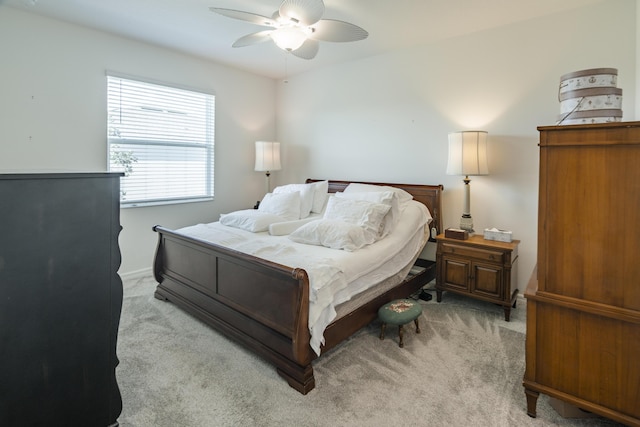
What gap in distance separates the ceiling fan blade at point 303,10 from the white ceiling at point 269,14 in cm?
71

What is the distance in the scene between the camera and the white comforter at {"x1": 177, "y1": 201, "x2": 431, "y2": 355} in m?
2.06

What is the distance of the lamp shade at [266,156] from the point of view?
474 cm

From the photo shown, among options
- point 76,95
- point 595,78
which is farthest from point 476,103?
point 76,95

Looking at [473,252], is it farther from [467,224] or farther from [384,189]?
[384,189]

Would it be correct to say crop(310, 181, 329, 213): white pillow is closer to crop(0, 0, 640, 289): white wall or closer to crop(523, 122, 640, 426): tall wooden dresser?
crop(0, 0, 640, 289): white wall

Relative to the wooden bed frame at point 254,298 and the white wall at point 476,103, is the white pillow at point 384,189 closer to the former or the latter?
the white wall at point 476,103

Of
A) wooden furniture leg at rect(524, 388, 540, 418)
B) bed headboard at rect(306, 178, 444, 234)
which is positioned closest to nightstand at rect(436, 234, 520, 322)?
bed headboard at rect(306, 178, 444, 234)

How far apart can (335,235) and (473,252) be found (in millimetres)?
1338

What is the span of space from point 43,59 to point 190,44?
1.41 meters

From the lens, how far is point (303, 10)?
83.7 inches

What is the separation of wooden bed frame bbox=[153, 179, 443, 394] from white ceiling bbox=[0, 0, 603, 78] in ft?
6.65

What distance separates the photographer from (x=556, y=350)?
5.44ft

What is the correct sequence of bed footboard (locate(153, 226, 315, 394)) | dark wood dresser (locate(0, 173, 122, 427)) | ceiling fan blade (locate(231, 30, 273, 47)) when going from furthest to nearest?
ceiling fan blade (locate(231, 30, 273, 47)) → bed footboard (locate(153, 226, 315, 394)) → dark wood dresser (locate(0, 173, 122, 427))

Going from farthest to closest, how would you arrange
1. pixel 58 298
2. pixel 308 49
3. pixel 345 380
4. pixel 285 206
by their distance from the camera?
pixel 285 206, pixel 308 49, pixel 345 380, pixel 58 298
